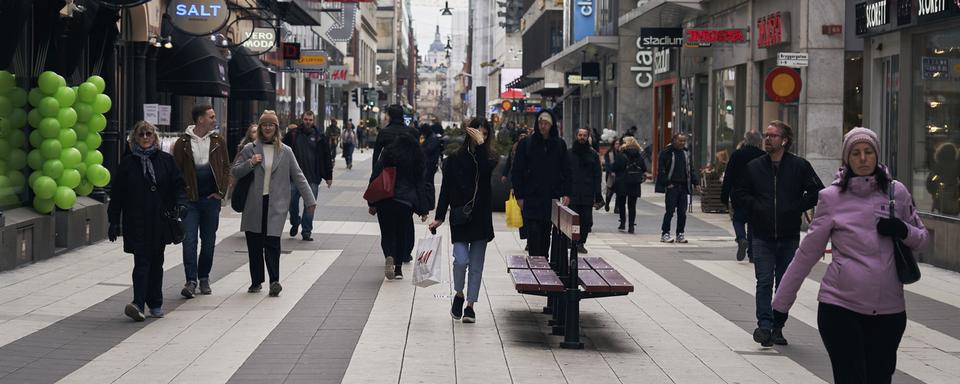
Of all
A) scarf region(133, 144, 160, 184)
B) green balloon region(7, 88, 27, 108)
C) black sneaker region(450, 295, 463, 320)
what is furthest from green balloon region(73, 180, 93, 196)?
black sneaker region(450, 295, 463, 320)

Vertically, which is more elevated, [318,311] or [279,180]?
[279,180]

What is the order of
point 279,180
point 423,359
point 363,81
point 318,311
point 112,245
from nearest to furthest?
1. point 423,359
2. point 318,311
3. point 279,180
4. point 112,245
5. point 363,81

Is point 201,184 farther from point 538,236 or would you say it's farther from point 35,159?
point 35,159

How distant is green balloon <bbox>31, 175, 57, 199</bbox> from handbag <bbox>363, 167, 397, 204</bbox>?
3863 mm

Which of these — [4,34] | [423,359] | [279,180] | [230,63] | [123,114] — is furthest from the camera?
[230,63]

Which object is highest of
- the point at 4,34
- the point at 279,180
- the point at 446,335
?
the point at 4,34

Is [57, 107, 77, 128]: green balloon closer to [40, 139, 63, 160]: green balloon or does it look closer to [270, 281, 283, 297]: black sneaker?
[40, 139, 63, 160]: green balloon

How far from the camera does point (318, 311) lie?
11.6 metres

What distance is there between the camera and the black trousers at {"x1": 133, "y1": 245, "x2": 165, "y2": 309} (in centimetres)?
1084

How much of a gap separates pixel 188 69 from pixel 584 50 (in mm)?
27090

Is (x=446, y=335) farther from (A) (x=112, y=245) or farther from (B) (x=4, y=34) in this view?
(A) (x=112, y=245)

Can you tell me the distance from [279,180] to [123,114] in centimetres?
880

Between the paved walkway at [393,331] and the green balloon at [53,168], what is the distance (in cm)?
94

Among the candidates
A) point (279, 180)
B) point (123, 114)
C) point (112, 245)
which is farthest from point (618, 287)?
point (123, 114)
